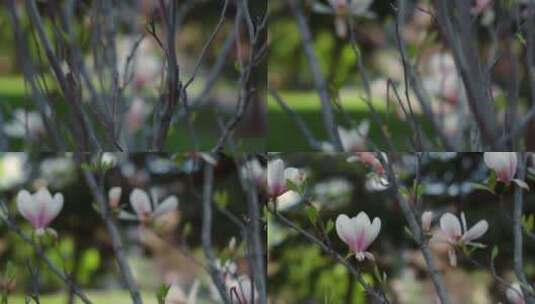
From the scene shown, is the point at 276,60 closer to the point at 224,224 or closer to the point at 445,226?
the point at 224,224

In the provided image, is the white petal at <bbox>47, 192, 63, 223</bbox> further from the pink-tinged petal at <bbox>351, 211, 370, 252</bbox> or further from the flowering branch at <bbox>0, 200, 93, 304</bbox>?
the pink-tinged petal at <bbox>351, 211, 370, 252</bbox>

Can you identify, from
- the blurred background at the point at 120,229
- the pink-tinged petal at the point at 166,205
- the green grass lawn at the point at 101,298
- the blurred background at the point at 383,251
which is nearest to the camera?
the pink-tinged petal at the point at 166,205

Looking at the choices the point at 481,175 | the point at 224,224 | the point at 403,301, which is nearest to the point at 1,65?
the point at 224,224

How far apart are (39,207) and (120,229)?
42.2 inches

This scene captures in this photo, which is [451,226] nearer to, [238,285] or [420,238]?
[420,238]

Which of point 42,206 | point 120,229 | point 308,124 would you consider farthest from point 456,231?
point 308,124

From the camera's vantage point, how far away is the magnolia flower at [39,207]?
1141 mm

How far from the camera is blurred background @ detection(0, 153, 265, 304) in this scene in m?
1.86

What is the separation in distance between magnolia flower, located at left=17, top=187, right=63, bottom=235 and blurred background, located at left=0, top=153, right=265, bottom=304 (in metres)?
0.48

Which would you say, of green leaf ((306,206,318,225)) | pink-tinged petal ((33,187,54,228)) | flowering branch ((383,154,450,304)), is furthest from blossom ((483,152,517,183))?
pink-tinged petal ((33,187,54,228))

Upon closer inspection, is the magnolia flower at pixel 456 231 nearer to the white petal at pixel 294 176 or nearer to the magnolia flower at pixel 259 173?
the white petal at pixel 294 176

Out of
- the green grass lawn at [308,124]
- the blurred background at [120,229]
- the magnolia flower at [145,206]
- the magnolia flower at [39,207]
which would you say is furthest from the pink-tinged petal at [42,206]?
the green grass lawn at [308,124]

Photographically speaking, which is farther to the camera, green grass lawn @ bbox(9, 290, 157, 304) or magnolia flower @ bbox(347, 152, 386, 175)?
green grass lawn @ bbox(9, 290, 157, 304)

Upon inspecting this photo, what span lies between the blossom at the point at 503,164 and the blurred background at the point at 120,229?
597 millimetres
